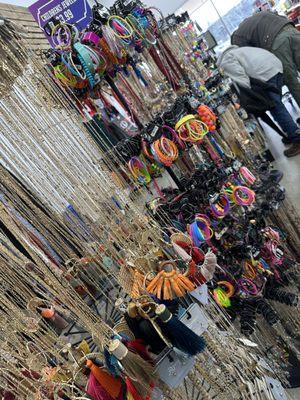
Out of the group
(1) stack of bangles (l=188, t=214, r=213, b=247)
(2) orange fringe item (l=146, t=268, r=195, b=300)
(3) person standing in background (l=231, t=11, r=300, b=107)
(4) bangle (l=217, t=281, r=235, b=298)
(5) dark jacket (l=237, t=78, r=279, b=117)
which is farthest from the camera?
(5) dark jacket (l=237, t=78, r=279, b=117)

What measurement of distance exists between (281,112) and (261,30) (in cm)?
71

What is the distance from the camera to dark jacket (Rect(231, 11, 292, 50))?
3.02 meters

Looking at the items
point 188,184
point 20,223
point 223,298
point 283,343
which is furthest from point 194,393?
point 188,184

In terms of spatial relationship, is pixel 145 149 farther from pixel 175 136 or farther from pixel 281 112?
pixel 281 112

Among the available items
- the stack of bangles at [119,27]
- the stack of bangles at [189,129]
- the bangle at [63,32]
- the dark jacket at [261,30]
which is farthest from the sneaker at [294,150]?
the bangle at [63,32]

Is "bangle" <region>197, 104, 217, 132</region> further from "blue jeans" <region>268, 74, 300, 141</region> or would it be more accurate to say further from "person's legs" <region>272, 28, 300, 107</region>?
"person's legs" <region>272, 28, 300, 107</region>

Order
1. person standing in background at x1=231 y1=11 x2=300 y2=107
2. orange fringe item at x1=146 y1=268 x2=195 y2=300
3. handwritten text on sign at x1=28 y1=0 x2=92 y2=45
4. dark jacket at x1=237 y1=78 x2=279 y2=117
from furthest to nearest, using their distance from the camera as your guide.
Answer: dark jacket at x1=237 y1=78 x2=279 y2=117 → person standing in background at x1=231 y1=11 x2=300 y2=107 → handwritten text on sign at x1=28 y1=0 x2=92 y2=45 → orange fringe item at x1=146 y1=268 x2=195 y2=300

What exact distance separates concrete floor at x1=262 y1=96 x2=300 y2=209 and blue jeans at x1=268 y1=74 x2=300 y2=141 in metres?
0.22

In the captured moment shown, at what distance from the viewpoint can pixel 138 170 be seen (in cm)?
204

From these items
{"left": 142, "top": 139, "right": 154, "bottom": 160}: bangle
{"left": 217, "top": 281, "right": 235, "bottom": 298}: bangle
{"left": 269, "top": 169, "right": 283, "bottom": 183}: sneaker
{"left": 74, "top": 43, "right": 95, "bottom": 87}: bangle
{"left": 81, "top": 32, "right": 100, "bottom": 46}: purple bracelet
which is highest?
{"left": 81, "top": 32, "right": 100, "bottom": 46}: purple bracelet

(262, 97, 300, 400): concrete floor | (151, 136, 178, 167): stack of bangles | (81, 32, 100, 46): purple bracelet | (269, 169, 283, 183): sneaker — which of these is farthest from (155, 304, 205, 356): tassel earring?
(262, 97, 300, 400): concrete floor

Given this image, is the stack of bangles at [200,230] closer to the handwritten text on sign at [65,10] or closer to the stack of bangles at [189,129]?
the stack of bangles at [189,129]

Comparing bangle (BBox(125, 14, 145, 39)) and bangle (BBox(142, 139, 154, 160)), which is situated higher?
bangle (BBox(125, 14, 145, 39))

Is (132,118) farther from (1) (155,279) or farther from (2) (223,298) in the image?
(1) (155,279)
